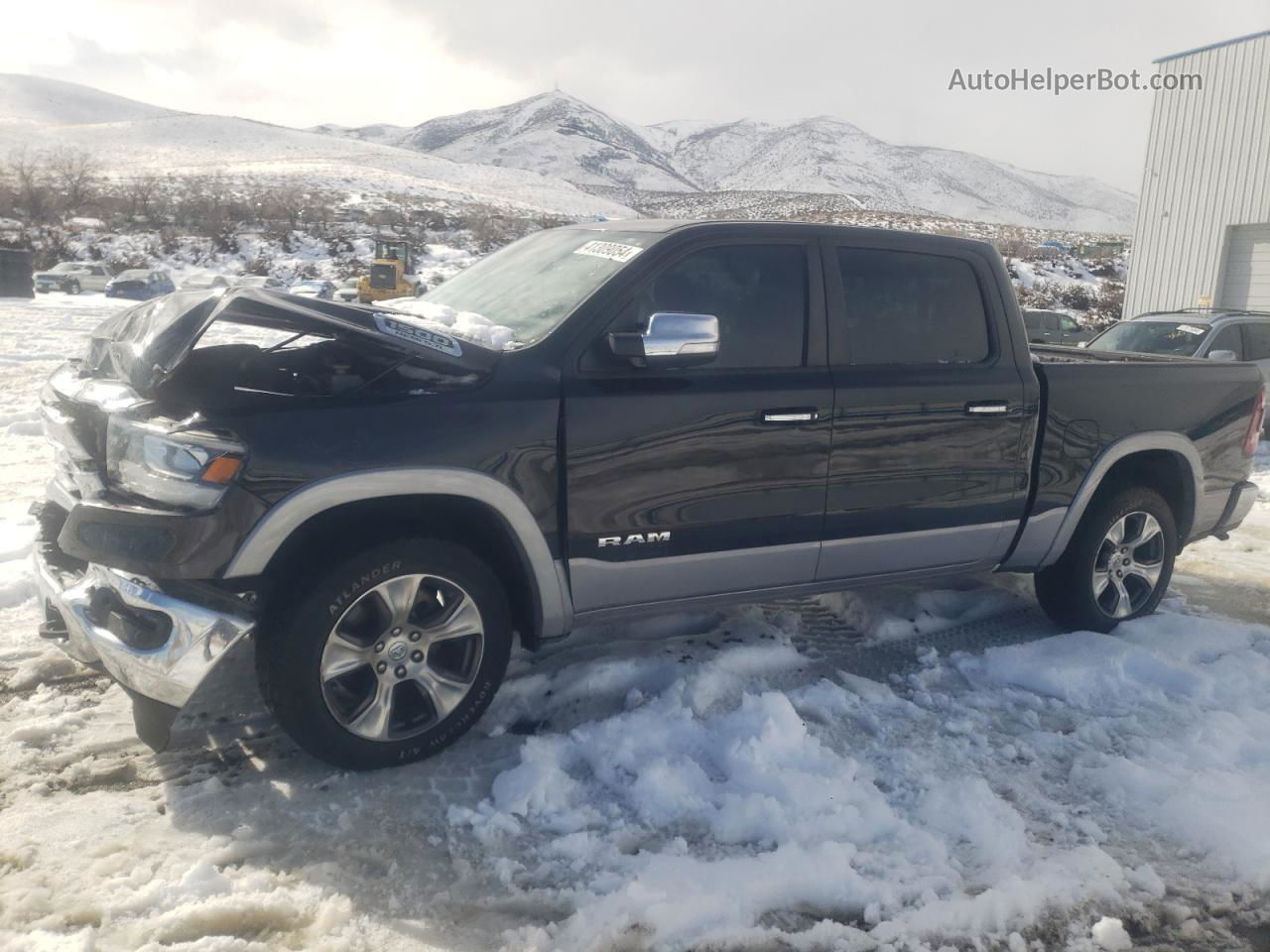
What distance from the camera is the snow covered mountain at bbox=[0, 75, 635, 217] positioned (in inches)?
3179

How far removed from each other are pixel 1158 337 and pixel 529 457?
10469mm

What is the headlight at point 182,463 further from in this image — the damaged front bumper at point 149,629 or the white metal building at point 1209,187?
the white metal building at point 1209,187

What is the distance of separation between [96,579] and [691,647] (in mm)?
2352

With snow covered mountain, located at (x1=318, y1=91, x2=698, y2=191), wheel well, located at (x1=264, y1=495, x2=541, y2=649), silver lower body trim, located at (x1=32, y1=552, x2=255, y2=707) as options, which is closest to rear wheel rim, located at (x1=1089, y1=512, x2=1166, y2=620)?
wheel well, located at (x1=264, y1=495, x2=541, y2=649)

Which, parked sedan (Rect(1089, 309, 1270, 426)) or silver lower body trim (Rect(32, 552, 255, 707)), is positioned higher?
parked sedan (Rect(1089, 309, 1270, 426))

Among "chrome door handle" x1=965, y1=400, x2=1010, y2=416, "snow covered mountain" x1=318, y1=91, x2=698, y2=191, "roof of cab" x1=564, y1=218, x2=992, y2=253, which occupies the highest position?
"snow covered mountain" x1=318, y1=91, x2=698, y2=191

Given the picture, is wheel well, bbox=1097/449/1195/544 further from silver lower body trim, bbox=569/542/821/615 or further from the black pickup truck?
silver lower body trim, bbox=569/542/821/615

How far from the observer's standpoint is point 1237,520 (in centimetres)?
518

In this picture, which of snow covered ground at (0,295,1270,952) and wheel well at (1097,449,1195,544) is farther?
wheel well at (1097,449,1195,544)

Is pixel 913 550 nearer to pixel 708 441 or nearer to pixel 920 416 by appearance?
pixel 920 416

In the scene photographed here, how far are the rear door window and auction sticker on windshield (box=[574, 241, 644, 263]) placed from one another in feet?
2.98

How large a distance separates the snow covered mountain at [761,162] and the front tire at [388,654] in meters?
104

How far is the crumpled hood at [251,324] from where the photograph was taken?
2930mm

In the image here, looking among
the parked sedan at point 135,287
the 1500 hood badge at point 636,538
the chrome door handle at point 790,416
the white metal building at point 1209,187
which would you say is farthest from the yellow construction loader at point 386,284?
the 1500 hood badge at point 636,538
